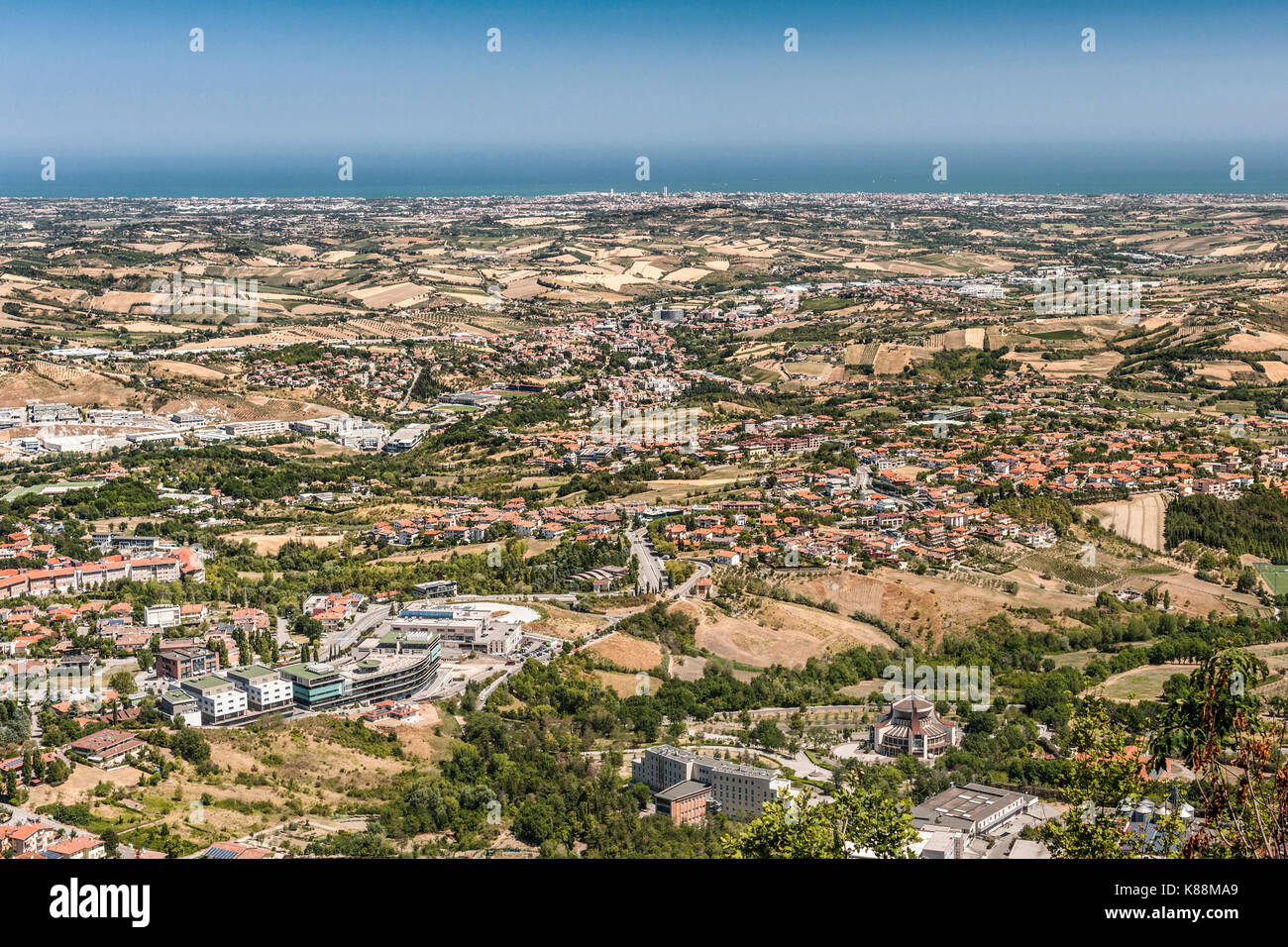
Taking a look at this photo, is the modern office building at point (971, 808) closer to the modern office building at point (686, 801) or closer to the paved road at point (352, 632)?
the modern office building at point (686, 801)

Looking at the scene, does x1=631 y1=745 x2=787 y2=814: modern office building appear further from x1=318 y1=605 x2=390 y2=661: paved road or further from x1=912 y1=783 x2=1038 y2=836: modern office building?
x1=318 y1=605 x2=390 y2=661: paved road

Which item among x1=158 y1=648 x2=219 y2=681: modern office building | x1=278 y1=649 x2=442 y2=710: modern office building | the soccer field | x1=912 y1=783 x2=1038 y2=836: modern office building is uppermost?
x1=158 y1=648 x2=219 y2=681: modern office building

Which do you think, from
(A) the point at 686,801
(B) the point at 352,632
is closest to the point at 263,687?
(B) the point at 352,632

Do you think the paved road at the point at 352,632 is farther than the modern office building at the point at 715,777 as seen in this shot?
Yes

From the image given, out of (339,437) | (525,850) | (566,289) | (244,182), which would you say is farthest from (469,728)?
(244,182)

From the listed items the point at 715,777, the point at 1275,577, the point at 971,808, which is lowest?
the point at 971,808

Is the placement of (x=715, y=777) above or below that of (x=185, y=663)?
below

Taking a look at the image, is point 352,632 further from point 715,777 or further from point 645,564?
point 715,777

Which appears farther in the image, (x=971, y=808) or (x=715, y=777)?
(x=715, y=777)

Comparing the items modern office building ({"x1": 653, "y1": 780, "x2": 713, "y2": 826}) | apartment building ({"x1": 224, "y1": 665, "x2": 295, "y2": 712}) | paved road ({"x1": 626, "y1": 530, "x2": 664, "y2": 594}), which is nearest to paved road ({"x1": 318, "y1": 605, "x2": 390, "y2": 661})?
apartment building ({"x1": 224, "y1": 665, "x2": 295, "y2": 712})

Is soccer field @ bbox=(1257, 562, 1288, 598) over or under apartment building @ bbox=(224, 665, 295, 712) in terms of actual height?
under

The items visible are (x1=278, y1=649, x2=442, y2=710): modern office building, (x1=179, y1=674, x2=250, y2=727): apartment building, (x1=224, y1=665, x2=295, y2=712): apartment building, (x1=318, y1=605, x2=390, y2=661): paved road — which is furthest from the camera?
(x1=318, y1=605, x2=390, y2=661): paved road

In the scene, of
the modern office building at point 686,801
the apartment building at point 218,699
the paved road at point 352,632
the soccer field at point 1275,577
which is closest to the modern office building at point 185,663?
the apartment building at point 218,699
